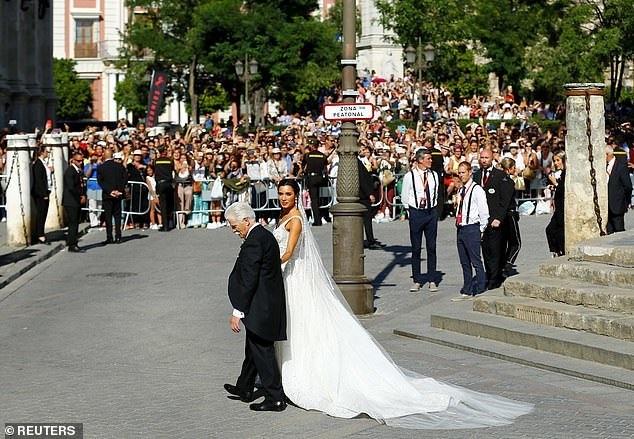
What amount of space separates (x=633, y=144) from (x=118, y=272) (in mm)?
17229

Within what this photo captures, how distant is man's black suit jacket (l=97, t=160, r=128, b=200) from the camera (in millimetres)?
25422

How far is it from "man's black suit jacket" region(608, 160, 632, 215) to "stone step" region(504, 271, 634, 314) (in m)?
2.96

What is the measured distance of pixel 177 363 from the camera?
12.8 m

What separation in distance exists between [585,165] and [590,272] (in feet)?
9.66

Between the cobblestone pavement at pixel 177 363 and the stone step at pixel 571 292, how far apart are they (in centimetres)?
137

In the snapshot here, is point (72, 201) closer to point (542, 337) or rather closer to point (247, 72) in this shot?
point (542, 337)

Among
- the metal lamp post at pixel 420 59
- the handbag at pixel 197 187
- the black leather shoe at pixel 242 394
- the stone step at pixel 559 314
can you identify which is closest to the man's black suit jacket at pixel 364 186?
the stone step at pixel 559 314

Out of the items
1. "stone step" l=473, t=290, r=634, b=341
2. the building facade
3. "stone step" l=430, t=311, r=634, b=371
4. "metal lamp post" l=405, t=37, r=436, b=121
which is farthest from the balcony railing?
"stone step" l=430, t=311, r=634, b=371

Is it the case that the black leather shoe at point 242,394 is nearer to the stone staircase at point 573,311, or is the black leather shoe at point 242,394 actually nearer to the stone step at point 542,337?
the stone staircase at point 573,311

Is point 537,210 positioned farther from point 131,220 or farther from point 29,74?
point 29,74

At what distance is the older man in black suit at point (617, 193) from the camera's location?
17.5m

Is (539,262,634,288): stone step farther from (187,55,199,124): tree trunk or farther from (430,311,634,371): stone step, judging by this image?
(187,55,199,124): tree trunk

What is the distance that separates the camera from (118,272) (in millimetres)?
21109

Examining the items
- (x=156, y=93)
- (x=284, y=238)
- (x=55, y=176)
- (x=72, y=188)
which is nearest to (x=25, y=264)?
(x=72, y=188)
